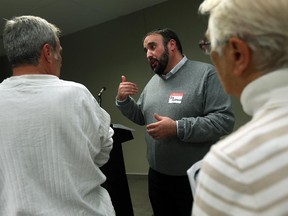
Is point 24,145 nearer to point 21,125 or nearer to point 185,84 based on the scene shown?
point 21,125

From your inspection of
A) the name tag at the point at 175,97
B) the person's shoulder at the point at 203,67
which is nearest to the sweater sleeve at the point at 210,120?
the person's shoulder at the point at 203,67

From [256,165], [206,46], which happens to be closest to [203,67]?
[206,46]

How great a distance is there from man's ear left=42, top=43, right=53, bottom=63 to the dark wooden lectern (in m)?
0.88

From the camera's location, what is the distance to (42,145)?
41.0 inches

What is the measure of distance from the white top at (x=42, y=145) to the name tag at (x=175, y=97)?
756mm

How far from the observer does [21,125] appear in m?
1.04

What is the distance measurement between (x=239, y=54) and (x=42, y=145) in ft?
2.51

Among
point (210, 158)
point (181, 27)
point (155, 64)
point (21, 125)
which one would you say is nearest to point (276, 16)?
point (210, 158)

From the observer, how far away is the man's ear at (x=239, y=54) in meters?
0.56

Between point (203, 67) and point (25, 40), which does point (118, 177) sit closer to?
point (203, 67)

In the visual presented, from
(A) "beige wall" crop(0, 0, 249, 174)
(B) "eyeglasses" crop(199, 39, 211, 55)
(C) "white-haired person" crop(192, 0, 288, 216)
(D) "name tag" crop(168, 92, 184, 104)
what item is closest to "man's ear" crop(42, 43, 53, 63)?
(B) "eyeglasses" crop(199, 39, 211, 55)

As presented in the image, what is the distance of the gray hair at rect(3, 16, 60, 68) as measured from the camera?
3.52 feet

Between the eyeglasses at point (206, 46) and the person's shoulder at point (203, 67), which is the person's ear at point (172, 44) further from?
the eyeglasses at point (206, 46)

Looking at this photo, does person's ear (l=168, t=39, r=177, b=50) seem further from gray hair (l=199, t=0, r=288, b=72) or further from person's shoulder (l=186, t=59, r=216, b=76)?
gray hair (l=199, t=0, r=288, b=72)
